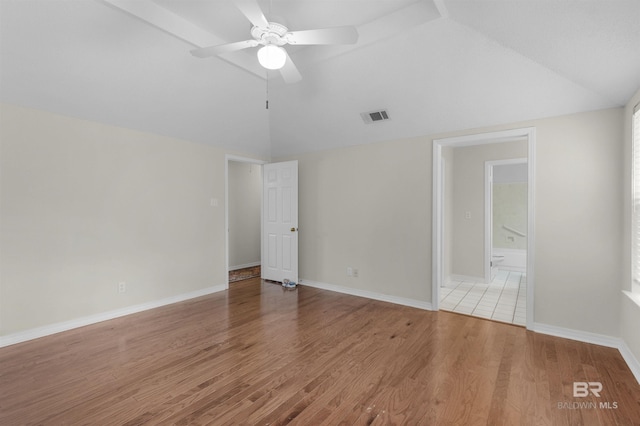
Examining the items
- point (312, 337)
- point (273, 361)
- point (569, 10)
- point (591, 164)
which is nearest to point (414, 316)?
point (312, 337)

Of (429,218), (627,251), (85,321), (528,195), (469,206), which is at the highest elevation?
(528,195)

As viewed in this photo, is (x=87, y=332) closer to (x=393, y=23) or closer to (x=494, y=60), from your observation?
(x=393, y=23)

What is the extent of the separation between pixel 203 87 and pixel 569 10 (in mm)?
3324

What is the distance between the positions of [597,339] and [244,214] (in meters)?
5.85

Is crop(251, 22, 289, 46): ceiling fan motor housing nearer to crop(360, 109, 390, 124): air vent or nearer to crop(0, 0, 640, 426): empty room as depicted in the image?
crop(0, 0, 640, 426): empty room

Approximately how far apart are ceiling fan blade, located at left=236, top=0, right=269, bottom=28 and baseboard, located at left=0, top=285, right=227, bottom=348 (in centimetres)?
357

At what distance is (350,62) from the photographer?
314 centimetres

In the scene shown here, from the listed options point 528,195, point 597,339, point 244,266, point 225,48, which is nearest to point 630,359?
point 597,339

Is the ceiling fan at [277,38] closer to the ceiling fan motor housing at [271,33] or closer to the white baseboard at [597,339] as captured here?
the ceiling fan motor housing at [271,33]

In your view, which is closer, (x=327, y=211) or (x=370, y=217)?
(x=370, y=217)

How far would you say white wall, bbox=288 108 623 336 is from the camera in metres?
2.88

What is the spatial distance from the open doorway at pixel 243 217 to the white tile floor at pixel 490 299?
3.60 m

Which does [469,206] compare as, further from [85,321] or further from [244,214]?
[85,321]

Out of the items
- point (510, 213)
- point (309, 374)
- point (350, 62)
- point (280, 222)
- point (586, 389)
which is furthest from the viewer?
point (510, 213)
